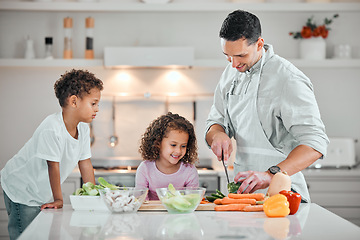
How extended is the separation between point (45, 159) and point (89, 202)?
1.72 ft

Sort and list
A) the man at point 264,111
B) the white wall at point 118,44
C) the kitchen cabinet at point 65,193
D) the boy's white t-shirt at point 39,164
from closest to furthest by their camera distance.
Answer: the man at point 264,111, the boy's white t-shirt at point 39,164, the kitchen cabinet at point 65,193, the white wall at point 118,44

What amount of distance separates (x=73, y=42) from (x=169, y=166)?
197 cm

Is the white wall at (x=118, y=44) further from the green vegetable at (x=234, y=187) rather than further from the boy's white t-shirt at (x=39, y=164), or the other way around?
the green vegetable at (x=234, y=187)

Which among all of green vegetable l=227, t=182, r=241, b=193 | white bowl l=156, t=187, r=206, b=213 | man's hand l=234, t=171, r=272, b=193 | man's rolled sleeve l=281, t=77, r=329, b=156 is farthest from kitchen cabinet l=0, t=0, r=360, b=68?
white bowl l=156, t=187, r=206, b=213

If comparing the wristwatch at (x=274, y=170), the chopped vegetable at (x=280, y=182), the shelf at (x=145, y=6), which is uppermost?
the shelf at (x=145, y=6)

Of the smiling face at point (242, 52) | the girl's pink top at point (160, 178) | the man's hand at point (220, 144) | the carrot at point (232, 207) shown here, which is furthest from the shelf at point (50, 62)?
the carrot at point (232, 207)

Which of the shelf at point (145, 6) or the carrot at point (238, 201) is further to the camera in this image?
the shelf at point (145, 6)

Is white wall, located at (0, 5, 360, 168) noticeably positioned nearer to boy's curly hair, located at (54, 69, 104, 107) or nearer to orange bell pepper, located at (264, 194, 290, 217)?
boy's curly hair, located at (54, 69, 104, 107)

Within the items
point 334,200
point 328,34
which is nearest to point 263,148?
point 334,200

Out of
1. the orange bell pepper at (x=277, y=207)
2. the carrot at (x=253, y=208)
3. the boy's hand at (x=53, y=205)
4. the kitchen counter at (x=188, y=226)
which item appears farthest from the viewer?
the boy's hand at (x=53, y=205)

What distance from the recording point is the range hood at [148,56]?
386 cm

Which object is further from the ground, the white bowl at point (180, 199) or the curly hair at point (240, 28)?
the curly hair at point (240, 28)

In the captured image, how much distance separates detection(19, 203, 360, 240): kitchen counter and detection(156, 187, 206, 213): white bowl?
3 cm

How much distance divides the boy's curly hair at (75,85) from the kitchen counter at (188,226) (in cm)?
72
